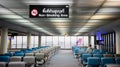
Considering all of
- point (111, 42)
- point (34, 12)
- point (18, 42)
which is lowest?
point (18, 42)

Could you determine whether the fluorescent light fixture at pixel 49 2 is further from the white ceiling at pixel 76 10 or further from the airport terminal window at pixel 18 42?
the airport terminal window at pixel 18 42

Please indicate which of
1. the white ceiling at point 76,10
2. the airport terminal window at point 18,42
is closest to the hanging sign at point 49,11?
the white ceiling at point 76,10

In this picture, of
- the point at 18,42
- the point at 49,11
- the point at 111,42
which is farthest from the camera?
the point at 18,42

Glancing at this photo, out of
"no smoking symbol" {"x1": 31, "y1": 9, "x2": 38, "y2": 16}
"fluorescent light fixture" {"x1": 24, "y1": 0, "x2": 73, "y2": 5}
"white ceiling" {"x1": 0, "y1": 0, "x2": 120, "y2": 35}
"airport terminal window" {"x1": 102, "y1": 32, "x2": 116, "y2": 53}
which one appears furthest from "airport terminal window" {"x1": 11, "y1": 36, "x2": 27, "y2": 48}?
"fluorescent light fixture" {"x1": 24, "y1": 0, "x2": 73, "y2": 5}

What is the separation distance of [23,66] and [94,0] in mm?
3381

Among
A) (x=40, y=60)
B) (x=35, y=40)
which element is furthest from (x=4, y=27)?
(x=35, y=40)

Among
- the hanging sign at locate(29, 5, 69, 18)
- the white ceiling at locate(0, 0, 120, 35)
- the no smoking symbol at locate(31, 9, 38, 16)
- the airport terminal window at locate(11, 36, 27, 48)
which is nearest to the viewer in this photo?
the white ceiling at locate(0, 0, 120, 35)

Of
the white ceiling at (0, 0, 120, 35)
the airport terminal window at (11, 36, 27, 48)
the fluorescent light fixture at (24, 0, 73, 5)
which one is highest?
the fluorescent light fixture at (24, 0, 73, 5)

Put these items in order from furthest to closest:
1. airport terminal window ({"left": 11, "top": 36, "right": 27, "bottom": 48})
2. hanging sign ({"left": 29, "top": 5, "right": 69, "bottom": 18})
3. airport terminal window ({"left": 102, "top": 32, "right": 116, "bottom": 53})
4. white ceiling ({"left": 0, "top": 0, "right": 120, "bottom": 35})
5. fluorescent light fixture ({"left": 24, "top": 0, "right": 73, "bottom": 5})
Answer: airport terminal window ({"left": 11, "top": 36, "right": 27, "bottom": 48}) → airport terminal window ({"left": 102, "top": 32, "right": 116, "bottom": 53}) → hanging sign ({"left": 29, "top": 5, "right": 69, "bottom": 18}) → white ceiling ({"left": 0, "top": 0, "right": 120, "bottom": 35}) → fluorescent light fixture ({"left": 24, "top": 0, "right": 73, "bottom": 5})

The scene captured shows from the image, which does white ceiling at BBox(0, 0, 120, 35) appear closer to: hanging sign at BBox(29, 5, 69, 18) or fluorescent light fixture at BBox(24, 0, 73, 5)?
fluorescent light fixture at BBox(24, 0, 73, 5)

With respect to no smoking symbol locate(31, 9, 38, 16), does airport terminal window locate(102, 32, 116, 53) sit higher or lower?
lower

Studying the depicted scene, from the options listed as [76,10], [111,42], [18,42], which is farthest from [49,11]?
[18,42]

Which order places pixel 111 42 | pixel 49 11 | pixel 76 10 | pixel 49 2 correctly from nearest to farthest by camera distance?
pixel 49 2 → pixel 49 11 → pixel 76 10 → pixel 111 42

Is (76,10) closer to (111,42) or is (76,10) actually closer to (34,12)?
(34,12)
